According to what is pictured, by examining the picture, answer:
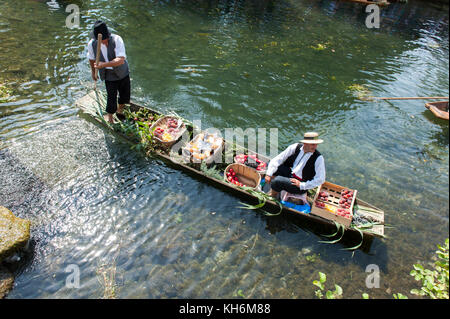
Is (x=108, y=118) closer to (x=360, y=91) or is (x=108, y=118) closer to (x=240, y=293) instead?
(x=240, y=293)

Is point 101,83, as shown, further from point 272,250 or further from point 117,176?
point 272,250

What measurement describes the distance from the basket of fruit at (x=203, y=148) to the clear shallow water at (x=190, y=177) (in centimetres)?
74

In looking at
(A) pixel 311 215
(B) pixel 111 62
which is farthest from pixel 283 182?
(B) pixel 111 62

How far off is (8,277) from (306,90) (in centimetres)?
1221

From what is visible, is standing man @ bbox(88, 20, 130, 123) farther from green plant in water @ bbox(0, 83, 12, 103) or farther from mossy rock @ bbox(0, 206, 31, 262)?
green plant in water @ bbox(0, 83, 12, 103)

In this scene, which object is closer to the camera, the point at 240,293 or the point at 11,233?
the point at 11,233

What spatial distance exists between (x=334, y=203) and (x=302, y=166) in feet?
4.47

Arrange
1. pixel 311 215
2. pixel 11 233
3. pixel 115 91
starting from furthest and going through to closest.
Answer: pixel 115 91 → pixel 311 215 → pixel 11 233

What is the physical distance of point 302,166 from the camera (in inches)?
260

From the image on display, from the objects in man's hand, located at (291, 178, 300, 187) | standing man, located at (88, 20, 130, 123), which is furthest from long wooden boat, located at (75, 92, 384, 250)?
standing man, located at (88, 20, 130, 123)

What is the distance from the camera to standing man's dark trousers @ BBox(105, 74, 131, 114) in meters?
8.04

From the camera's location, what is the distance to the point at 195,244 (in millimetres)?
6406

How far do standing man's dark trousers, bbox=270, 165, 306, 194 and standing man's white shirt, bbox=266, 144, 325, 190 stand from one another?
167 mm
